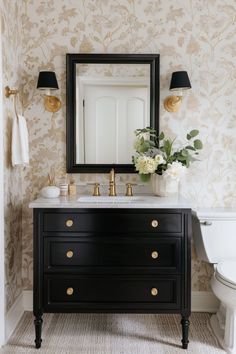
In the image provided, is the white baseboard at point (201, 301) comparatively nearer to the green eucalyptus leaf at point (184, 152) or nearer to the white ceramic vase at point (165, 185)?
the white ceramic vase at point (165, 185)

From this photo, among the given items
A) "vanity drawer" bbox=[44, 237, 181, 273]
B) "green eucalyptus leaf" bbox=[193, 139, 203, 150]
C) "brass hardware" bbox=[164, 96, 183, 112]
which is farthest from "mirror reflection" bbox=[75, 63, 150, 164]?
"vanity drawer" bbox=[44, 237, 181, 273]

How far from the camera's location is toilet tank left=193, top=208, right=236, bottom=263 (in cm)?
246

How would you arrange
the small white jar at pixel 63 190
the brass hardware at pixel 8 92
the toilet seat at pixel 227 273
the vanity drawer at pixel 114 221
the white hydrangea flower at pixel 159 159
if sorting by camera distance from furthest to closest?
the small white jar at pixel 63 190 < the white hydrangea flower at pixel 159 159 < the brass hardware at pixel 8 92 < the vanity drawer at pixel 114 221 < the toilet seat at pixel 227 273

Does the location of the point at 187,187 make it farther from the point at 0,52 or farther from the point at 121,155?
the point at 0,52

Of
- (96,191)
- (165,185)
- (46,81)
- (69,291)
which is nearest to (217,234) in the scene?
(165,185)

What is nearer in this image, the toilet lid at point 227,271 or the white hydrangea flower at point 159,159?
the toilet lid at point 227,271

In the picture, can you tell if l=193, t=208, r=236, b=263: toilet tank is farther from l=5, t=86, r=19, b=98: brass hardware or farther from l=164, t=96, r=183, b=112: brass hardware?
l=5, t=86, r=19, b=98: brass hardware

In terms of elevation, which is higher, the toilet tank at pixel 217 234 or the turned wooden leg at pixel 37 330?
the toilet tank at pixel 217 234

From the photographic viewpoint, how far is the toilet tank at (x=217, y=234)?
8.05 ft

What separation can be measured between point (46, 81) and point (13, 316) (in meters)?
1.64

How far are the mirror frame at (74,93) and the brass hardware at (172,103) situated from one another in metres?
0.07

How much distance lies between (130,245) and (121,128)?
0.92 metres

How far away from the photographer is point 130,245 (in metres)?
2.21

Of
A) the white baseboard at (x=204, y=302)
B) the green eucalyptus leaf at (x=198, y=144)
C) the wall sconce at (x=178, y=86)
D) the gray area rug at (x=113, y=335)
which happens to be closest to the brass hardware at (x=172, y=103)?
the wall sconce at (x=178, y=86)
